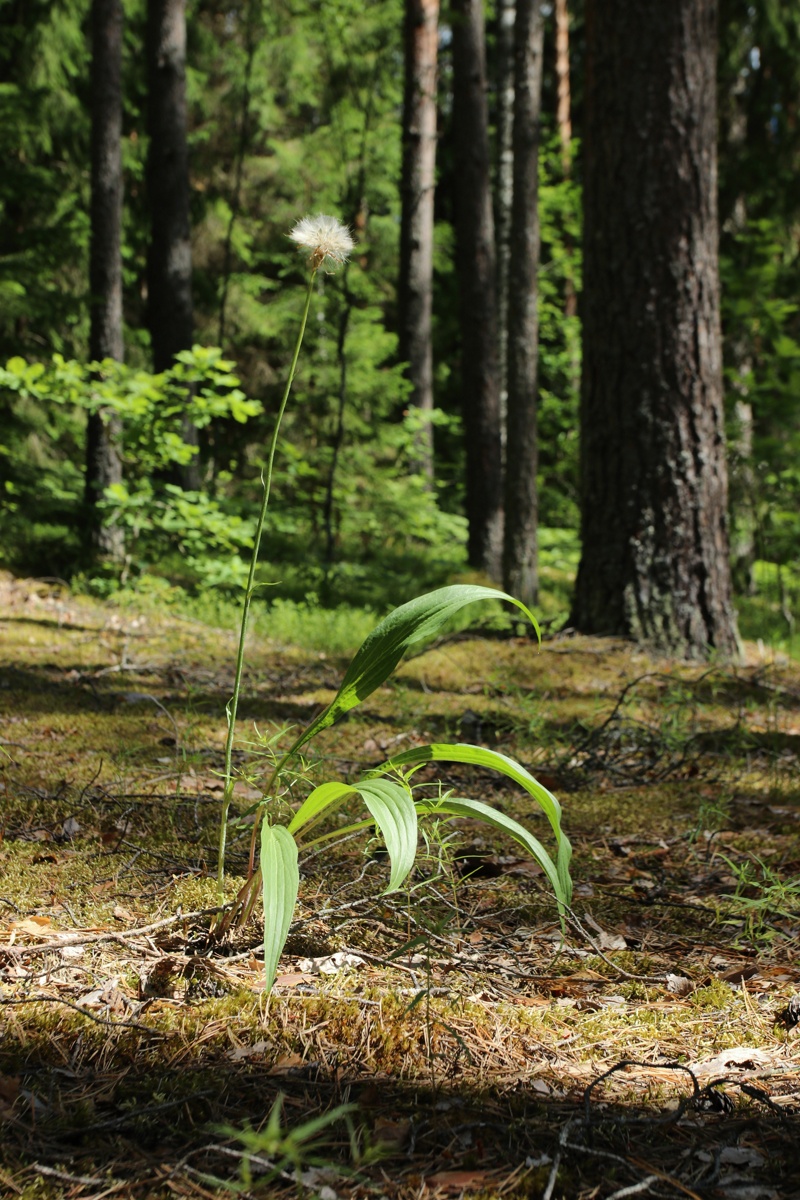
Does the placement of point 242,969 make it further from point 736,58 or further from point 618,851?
point 736,58

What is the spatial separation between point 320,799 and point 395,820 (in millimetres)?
278

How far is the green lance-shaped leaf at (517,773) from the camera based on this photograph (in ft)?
4.90

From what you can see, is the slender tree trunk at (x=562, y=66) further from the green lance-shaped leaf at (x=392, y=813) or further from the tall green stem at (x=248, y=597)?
the green lance-shaped leaf at (x=392, y=813)

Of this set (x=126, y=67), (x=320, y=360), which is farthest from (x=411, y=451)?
(x=126, y=67)

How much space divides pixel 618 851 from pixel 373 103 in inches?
293

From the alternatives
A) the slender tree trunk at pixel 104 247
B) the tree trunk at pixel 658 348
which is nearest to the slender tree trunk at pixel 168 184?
the slender tree trunk at pixel 104 247

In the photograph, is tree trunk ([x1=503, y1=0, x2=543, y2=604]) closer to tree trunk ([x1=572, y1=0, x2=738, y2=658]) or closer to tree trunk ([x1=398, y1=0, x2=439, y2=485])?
tree trunk ([x1=572, y1=0, x2=738, y2=658])

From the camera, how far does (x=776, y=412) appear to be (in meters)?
7.06

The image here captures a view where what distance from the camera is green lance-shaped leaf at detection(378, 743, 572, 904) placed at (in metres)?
1.49

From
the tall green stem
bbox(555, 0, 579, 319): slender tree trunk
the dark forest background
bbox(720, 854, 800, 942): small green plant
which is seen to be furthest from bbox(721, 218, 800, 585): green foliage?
bbox(555, 0, 579, 319): slender tree trunk

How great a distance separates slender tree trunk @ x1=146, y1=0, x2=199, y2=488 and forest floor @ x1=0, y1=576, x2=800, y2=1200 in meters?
7.05

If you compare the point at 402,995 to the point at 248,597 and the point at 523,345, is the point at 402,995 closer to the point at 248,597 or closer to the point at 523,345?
the point at 248,597

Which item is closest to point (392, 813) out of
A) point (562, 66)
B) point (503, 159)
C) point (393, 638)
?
point (393, 638)

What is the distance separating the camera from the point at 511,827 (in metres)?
1.52
